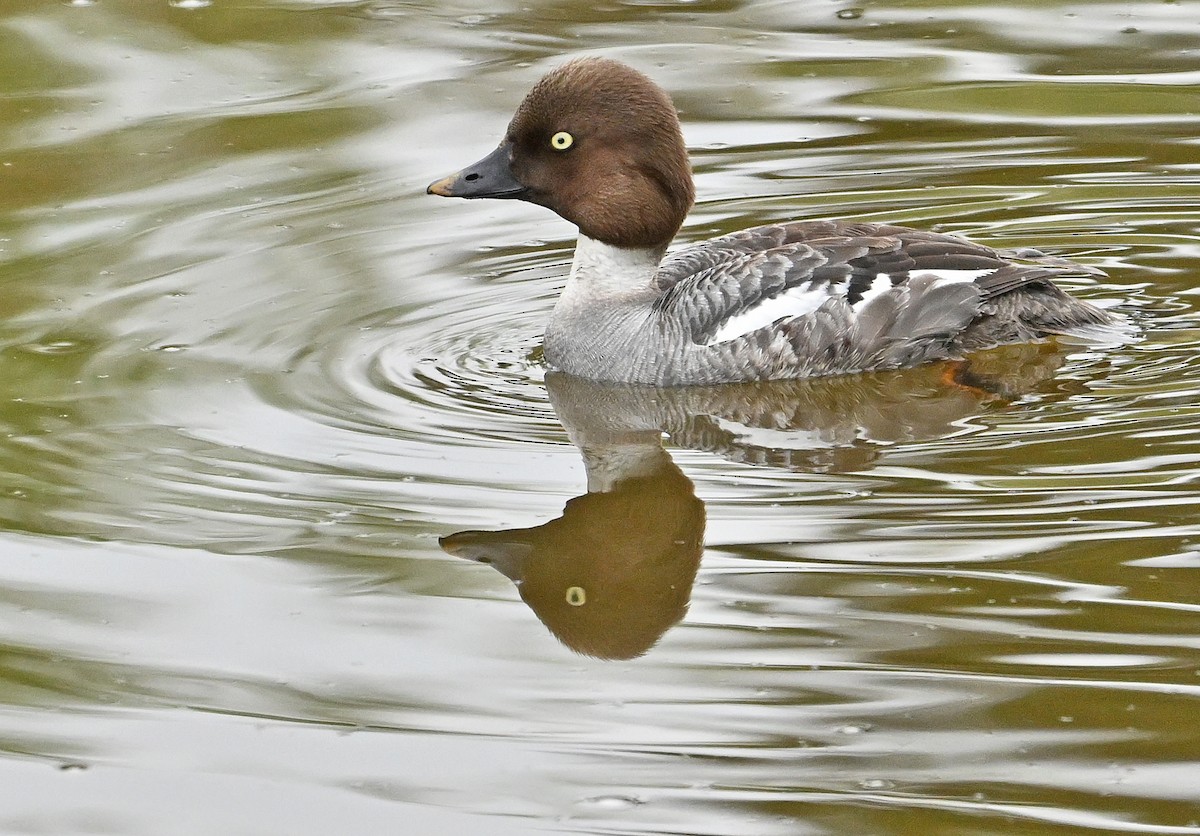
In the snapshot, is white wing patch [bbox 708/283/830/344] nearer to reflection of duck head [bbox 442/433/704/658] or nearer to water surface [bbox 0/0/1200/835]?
water surface [bbox 0/0/1200/835]

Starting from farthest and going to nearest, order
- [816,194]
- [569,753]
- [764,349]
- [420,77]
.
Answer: [420,77] < [816,194] < [764,349] < [569,753]

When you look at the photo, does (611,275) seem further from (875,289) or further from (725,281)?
(875,289)

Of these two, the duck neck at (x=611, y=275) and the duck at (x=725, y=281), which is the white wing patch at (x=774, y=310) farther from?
the duck neck at (x=611, y=275)

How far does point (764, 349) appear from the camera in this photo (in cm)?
771

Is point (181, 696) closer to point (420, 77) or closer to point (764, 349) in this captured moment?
point (764, 349)

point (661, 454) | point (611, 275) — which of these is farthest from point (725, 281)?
point (661, 454)

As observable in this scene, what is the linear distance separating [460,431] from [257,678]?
1.96m

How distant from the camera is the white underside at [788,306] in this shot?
771 cm

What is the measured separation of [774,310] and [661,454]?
1190 millimetres

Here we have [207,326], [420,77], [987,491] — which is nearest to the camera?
[987,491]

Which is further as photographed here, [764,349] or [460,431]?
[764,349]

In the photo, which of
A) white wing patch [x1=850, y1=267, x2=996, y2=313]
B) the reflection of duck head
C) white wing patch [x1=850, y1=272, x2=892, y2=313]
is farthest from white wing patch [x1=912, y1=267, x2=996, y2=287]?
the reflection of duck head

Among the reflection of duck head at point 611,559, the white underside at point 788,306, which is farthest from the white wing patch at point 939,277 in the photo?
the reflection of duck head at point 611,559

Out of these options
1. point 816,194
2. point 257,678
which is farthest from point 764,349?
point 257,678
